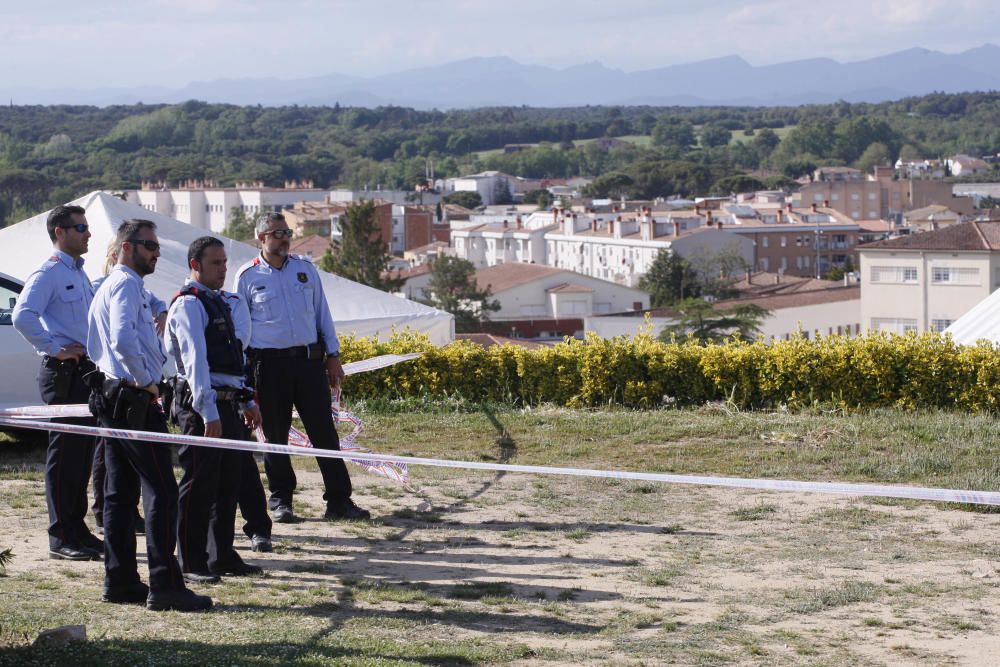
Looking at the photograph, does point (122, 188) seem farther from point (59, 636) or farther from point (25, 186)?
point (59, 636)

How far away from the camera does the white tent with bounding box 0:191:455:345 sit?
14.1 m

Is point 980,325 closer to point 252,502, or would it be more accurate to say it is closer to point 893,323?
point 252,502

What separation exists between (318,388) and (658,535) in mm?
2121

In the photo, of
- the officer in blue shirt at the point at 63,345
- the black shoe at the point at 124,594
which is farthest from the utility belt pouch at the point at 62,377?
the black shoe at the point at 124,594

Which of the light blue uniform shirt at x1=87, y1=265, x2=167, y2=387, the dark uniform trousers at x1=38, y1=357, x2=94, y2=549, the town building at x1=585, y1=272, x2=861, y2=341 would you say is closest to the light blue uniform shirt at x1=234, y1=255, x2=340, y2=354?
the dark uniform trousers at x1=38, y1=357, x2=94, y2=549

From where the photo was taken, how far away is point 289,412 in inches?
316

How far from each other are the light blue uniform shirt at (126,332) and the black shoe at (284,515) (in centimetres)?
196

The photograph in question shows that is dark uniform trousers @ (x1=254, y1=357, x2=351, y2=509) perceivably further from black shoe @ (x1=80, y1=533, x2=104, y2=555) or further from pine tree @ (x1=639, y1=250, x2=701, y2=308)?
pine tree @ (x1=639, y1=250, x2=701, y2=308)

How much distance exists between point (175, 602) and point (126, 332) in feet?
3.92

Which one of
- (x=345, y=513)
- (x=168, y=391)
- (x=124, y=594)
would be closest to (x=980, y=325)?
(x=345, y=513)

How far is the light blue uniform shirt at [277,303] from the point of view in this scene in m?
7.87

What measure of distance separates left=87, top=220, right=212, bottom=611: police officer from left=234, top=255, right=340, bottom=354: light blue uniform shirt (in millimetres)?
1702

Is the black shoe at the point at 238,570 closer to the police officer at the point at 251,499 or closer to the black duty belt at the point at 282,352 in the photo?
the police officer at the point at 251,499

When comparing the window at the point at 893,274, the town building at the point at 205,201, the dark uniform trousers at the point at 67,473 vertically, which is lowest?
the window at the point at 893,274
